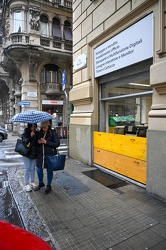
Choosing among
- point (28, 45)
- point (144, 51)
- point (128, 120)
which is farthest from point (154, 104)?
point (28, 45)

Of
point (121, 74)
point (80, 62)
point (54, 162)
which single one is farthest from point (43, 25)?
point (54, 162)

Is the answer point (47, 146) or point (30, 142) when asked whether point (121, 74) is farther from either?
point (30, 142)

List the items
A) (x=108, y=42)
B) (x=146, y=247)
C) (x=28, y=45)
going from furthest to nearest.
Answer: (x=28, y=45) → (x=108, y=42) → (x=146, y=247)

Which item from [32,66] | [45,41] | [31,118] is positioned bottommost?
[31,118]

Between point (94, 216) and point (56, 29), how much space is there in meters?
18.8

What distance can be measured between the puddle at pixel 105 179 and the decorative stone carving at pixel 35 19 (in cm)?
1553

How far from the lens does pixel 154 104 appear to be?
4.01 meters

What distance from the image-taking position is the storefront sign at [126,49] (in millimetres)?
4184

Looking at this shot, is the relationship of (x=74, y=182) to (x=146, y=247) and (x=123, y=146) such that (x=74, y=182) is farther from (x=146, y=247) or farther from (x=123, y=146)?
(x=146, y=247)

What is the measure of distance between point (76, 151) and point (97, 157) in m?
Answer: 1.27

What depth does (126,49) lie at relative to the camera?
15.8 feet

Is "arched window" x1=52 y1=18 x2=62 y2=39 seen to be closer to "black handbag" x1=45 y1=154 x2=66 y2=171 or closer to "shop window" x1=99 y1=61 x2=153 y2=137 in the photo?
"shop window" x1=99 y1=61 x2=153 y2=137

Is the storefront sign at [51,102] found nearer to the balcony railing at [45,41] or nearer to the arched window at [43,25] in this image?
the balcony railing at [45,41]

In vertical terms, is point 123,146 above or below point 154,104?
below
